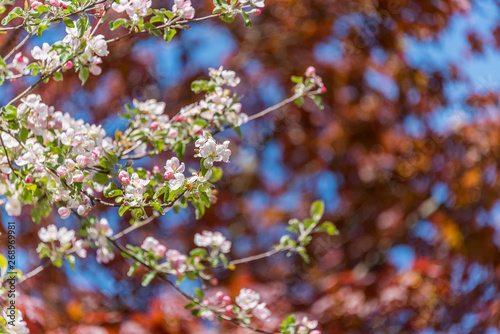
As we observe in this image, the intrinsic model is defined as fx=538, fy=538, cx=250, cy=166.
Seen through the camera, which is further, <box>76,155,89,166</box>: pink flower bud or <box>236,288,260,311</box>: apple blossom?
<box>236,288,260,311</box>: apple blossom

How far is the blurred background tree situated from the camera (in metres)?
2.36

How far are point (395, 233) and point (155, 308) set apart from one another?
1.32 m

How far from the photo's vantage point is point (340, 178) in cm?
339

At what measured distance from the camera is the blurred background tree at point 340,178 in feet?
7.74

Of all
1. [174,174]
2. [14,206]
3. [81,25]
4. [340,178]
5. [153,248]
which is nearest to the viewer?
[174,174]

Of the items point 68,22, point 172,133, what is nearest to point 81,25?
point 68,22

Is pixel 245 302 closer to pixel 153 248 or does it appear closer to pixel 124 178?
pixel 153 248

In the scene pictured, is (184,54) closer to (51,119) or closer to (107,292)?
(107,292)

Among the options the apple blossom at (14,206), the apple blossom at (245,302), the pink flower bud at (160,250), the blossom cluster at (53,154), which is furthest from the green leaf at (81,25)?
the apple blossom at (245,302)

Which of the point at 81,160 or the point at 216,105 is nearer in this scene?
the point at 81,160

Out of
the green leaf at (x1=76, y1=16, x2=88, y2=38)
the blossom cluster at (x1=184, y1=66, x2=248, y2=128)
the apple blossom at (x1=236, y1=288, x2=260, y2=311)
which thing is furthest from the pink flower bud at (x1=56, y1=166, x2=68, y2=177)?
the apple blossom at (x1=236, y1=288, x2=260, y2=311)

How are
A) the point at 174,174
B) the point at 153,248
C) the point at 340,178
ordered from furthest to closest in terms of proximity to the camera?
the point at 340,178
the point at 153,248
the point at 174,174

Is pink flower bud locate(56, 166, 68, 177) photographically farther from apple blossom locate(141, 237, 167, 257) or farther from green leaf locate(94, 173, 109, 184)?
apple blossom locate(141, 237, 167, 257)

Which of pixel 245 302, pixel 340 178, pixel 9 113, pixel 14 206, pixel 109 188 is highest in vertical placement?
pixel 9 113
